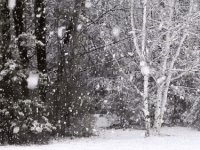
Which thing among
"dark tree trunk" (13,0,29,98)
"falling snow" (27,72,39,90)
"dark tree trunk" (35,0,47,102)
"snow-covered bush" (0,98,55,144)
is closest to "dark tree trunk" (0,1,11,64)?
"dark tree trunk" (13,0,29,98)

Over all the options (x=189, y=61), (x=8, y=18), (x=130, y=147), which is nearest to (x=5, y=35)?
(x=8, y=18)

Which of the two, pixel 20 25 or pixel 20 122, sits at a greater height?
pixel 20 25

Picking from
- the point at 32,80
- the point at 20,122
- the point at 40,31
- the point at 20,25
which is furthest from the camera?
the point at 40,31

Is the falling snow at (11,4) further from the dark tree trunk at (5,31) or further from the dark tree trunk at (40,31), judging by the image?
the dark tree trunk at (40,31)

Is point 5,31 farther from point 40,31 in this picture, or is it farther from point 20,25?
point 40,31

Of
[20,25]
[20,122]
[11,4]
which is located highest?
[11,4]

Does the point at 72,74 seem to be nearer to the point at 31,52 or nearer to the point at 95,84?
the point at 31,52

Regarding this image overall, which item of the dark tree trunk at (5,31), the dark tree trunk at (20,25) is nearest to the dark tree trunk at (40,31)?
the dark tree trunk at (20,25)

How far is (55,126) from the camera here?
22531mm

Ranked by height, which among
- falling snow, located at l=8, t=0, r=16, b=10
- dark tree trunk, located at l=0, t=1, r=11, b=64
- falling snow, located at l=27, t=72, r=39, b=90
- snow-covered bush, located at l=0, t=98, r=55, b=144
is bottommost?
snow-covered bush, located at l=0, t=98, r=55, b=144

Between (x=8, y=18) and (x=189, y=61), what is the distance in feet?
34.3

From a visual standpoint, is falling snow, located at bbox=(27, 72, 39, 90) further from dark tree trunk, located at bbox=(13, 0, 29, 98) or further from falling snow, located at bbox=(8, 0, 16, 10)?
falling snow, located at bbox=(8, 0, 16, 10)

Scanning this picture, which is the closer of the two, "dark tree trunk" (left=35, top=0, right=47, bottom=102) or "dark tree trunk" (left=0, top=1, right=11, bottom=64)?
"dark tree trunk" (left=0, top=1, right=11, bottom=64)

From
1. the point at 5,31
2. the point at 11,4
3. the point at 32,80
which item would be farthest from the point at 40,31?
the point at 32,80
